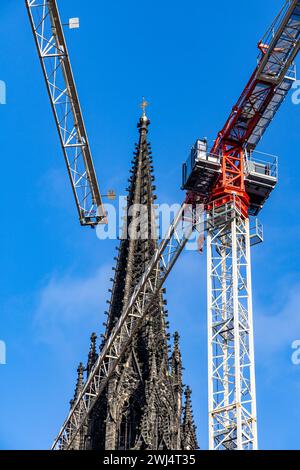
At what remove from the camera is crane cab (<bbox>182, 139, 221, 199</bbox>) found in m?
77.8

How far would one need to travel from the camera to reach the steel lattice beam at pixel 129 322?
269 feet

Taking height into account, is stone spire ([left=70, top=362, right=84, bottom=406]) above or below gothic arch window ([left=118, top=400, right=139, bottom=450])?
above

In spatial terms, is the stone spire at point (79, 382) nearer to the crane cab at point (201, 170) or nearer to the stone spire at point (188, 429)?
the stone spire at point (188, 429)

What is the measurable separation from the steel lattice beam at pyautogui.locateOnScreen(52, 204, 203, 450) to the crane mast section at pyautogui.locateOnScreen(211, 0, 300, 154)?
4.44 metres

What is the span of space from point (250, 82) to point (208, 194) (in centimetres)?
630

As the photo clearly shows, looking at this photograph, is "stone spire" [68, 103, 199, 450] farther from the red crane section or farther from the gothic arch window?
the red crane section

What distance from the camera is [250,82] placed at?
254 feet

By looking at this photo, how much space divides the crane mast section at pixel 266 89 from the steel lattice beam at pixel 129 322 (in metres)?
4.44

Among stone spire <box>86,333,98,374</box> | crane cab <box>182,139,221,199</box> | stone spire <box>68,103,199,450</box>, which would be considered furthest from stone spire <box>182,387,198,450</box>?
crane cab <box>182,139,221,199</box>

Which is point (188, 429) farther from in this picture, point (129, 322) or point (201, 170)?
point (201, 170)
